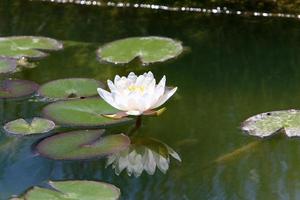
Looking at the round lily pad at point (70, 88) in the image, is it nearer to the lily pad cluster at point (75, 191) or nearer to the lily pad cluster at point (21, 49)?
the lily pad cluster at point (21, 49)

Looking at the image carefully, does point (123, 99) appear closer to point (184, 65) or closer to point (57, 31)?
point (184, 65)

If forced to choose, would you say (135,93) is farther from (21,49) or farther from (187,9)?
(187,9)

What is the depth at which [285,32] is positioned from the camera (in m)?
3.09

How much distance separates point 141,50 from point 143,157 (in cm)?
89

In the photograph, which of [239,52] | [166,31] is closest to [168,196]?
[239,52]

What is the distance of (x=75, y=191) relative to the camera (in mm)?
1759

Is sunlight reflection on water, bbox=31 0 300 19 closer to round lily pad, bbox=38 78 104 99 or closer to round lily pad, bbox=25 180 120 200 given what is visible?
round lily pad, bbox=38 78 104 99

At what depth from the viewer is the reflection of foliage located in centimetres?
193

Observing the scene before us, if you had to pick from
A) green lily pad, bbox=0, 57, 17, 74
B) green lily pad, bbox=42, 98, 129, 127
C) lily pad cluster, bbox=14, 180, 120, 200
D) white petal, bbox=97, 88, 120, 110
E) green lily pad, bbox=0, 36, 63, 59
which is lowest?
lily pad cluster, bbox=14, 180, 120, 200

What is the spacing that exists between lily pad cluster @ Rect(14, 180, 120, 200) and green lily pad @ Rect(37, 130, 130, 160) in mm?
163

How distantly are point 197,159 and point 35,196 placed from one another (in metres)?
0.46

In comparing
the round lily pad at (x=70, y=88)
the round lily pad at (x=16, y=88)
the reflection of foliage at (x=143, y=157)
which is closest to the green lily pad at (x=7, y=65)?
the round lily pad at (x=16, y=88)

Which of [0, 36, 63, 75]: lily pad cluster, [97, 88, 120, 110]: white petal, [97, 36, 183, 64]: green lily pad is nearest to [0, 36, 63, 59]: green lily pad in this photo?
[0, 36, 63, 75]: lily pad cluster

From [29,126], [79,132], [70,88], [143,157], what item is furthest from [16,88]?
[143,157]
